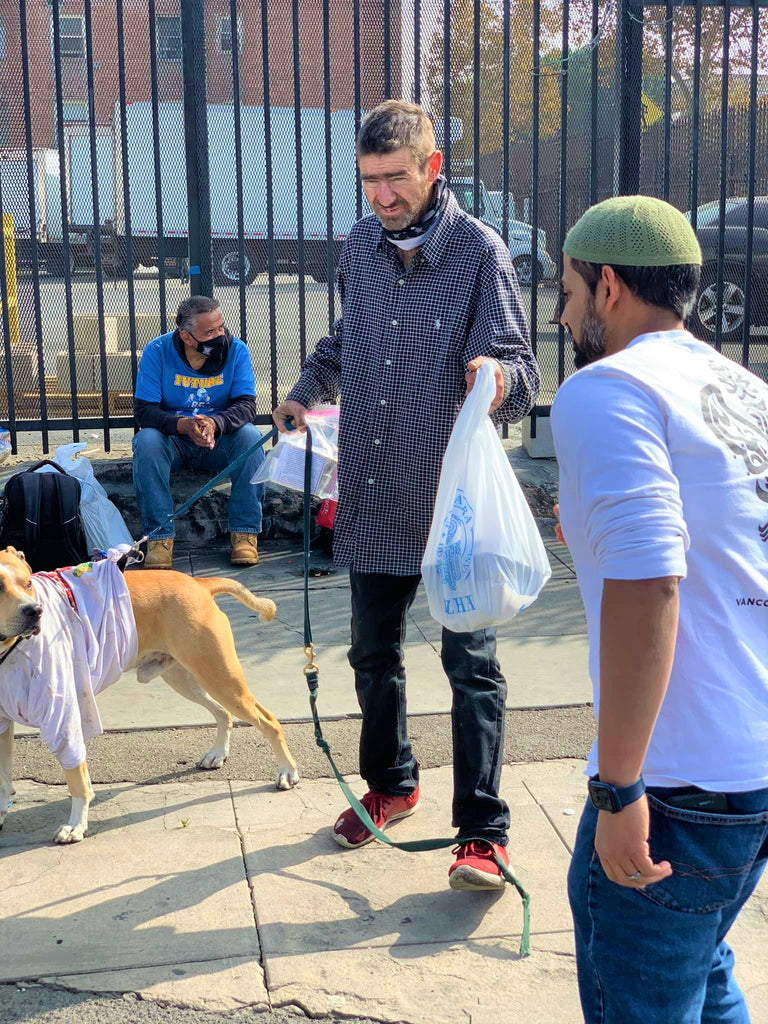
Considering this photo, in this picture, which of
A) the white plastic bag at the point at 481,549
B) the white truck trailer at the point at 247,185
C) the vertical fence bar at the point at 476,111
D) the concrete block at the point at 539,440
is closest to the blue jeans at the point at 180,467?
the white truck trailer at the point at 247,185

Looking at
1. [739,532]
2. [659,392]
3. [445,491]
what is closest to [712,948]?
[739,532]

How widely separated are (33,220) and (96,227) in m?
0.35

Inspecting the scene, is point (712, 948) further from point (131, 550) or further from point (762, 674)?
point (131, 550)

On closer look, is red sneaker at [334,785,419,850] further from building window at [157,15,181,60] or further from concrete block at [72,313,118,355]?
building window at [157,15,181,60]

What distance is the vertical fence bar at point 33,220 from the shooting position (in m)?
5.77

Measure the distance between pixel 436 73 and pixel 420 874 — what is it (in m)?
4.59

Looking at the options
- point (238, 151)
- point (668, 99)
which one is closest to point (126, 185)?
point (238, 151)

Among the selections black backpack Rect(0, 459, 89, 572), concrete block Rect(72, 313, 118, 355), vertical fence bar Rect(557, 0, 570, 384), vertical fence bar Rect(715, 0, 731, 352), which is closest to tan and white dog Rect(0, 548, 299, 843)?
black backpack Rect(0, 459, 89, 572)

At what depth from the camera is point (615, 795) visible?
1604 millimetres

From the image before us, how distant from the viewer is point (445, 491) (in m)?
2.63

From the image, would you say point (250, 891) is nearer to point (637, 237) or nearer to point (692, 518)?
point (692, 518)

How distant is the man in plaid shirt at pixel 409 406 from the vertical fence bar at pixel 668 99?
3609mm

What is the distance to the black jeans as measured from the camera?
10.0 ft

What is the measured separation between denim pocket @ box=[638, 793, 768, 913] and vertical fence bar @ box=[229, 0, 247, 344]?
5.04m
